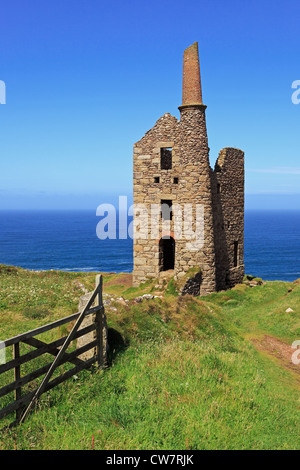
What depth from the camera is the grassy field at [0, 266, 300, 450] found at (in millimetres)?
6176

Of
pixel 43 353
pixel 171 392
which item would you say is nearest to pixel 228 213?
pixel 171 392

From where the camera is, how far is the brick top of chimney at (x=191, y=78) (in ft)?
74.2

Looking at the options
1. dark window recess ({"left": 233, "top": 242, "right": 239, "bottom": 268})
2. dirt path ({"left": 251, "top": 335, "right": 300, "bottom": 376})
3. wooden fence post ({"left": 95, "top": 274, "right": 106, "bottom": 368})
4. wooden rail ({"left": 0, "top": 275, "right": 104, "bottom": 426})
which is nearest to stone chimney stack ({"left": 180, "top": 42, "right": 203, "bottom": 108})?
dark window recess ({"left": 233, "top": 242, "right": 239, "bottom": 268})

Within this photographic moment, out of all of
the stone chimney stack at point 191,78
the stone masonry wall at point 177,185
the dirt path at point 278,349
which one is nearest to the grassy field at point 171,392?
the dirt path at point 278,349

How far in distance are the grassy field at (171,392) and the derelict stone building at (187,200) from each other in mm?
8154

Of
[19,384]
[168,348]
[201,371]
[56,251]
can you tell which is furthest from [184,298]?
[56,251]

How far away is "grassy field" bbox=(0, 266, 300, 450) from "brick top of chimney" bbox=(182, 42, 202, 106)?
527 inches

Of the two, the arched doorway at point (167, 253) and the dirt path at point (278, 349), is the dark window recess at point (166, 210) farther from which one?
the dirt path at point (278, 349)

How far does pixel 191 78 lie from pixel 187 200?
295 inches

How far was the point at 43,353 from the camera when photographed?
23.0ft

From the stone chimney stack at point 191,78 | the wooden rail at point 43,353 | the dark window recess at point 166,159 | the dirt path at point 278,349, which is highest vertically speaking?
the stone chimney stack at point 191,78

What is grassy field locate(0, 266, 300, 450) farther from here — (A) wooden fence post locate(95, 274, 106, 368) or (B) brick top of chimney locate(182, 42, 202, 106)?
(B) brick top of chimney locate(182, 42, 202, 106)
